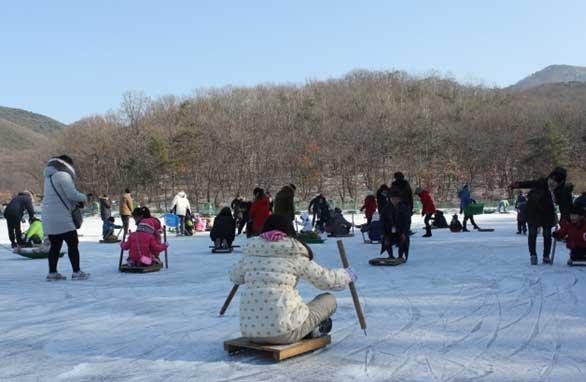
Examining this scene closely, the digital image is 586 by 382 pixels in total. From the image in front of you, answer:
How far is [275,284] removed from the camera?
4.45m

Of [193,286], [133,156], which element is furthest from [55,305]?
[133,156]

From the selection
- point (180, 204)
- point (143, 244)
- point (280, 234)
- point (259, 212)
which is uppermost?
point (180, 204)

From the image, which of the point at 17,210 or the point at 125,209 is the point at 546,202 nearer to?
the point at 17,210

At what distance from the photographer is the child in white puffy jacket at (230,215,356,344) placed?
14.6 feet

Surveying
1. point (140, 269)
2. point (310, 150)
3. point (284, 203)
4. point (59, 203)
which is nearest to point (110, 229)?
point (284, 203)

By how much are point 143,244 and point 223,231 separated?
A: 3.50 metres

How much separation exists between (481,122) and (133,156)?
3273cm

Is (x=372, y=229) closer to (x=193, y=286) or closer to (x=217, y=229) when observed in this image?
(x=217, y=229)

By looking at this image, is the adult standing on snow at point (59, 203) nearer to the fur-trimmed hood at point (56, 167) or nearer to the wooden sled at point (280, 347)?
the fur-trimmed hood at point (56, 167)

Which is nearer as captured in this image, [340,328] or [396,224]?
[340,328]

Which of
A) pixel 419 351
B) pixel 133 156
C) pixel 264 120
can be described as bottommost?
pixel 419 351

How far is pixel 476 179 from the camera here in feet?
202

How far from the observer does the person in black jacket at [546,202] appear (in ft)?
32.6

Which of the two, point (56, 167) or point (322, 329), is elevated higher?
point (56, 167)
